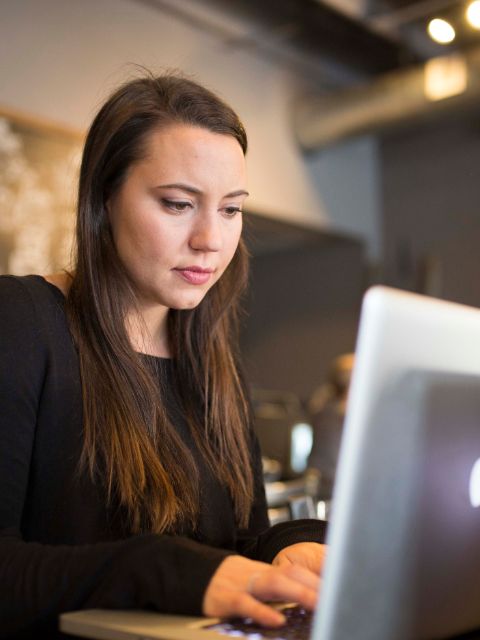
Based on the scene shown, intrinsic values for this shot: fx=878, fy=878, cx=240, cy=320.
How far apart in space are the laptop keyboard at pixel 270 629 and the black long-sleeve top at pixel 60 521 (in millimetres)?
37

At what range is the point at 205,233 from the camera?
1171mm

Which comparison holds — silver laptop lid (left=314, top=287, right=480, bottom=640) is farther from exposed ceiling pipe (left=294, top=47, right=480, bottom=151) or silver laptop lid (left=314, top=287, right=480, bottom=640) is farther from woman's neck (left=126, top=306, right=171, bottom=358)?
exposed ceiling pipe (left=294, top=47, right=480, bottom=151)

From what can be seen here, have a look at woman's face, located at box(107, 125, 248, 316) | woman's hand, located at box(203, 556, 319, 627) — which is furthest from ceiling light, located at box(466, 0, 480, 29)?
woman's hand, located at box(203, 556, 319, 627)

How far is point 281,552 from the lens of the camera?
1.07 meters

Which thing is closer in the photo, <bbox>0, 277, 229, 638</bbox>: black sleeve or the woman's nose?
<bbox>0, 277, 229, 638</bbox>: black sleeve

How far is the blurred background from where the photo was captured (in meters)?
3.86

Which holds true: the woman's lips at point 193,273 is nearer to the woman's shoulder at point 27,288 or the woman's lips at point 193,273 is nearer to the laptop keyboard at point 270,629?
the woman's shoulder at point 27,288

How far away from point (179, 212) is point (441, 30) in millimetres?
3026

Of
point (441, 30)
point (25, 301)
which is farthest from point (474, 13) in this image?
point (25, 301)

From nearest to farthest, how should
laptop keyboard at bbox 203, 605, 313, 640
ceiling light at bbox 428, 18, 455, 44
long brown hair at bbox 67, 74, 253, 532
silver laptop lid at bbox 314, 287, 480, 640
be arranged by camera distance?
1. silver laptop lid at bbox 314, 287, 480, 640
2. laptop keyboard at bbox 203, 605, 313, 640
3. long brown hair at bbox 67, 74, 253, 532
4. ceiling light at bbox 428, 18, 455, 44

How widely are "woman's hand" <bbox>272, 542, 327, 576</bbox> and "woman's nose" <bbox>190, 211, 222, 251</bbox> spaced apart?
15.9 inches

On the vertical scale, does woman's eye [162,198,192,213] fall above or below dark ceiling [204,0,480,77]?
below

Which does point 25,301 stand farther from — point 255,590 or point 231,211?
point 255,590

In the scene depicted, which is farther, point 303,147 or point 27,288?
point 303,147
